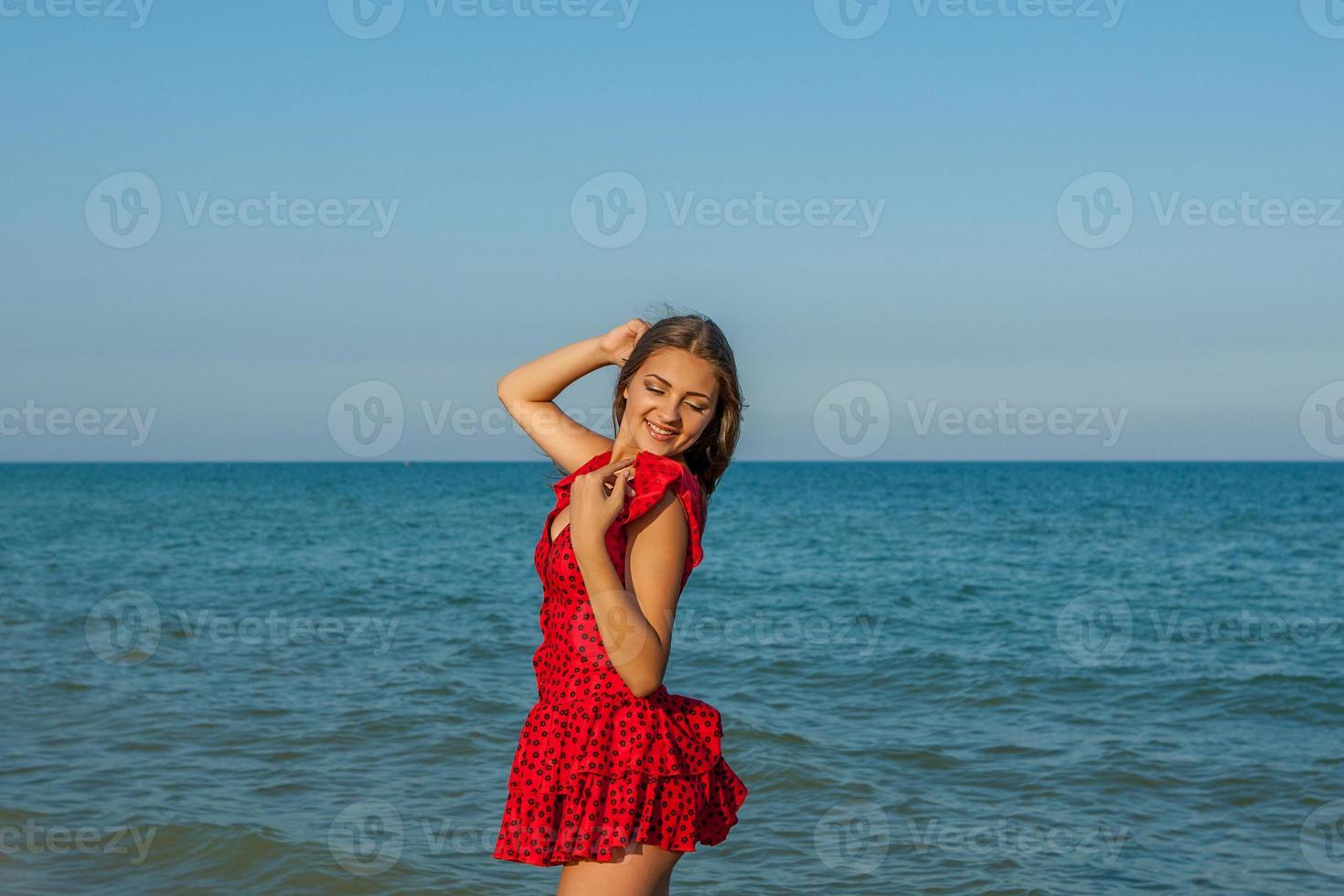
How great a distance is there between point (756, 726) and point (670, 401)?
664 centimetres

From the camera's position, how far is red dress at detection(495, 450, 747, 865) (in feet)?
8.91

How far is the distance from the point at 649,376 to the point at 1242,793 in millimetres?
6378

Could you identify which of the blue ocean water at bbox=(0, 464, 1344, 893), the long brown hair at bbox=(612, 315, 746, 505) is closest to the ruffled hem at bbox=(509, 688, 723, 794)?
the long brown hair at bbox=(612, 315, 746, 505)

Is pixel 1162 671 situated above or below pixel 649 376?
below

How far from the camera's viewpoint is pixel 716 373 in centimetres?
292

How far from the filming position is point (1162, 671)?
12.0 metres

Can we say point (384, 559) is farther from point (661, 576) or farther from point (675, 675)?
point (661, 576)

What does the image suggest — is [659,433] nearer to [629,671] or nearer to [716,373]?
[716,373]

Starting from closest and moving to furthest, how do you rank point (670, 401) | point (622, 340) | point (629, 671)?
point (629, 671)
point (670, 401)
point (622, 340)

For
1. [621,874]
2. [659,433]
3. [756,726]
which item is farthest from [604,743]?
[756,726]

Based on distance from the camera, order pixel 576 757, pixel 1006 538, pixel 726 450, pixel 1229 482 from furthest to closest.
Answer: pixel 1229 482, pixel 1006 538, pixel 726 450, pixel 576 757

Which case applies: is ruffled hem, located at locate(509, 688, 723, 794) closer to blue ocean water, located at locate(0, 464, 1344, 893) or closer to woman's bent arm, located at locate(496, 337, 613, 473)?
woman's bent arm, located at locate(496, 337, 613, 473)

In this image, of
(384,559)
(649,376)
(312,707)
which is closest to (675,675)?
(312,707)

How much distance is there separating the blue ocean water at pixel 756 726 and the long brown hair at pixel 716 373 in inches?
141
